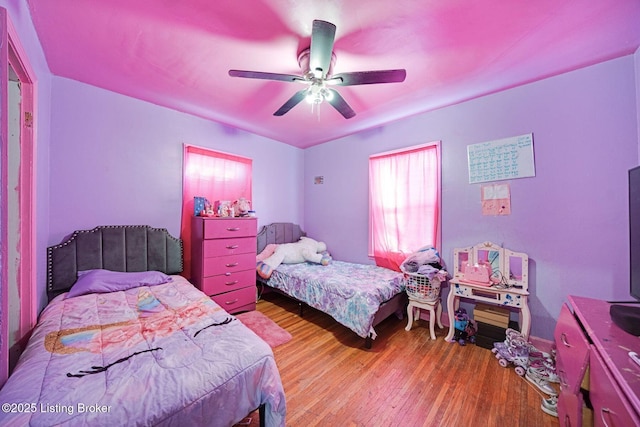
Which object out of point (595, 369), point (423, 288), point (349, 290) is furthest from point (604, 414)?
point (349, 290)

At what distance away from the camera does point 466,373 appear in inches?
69.6

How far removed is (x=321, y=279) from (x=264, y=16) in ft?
7.75

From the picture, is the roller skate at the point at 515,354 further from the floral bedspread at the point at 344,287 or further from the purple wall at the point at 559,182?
the floral bedspread at the point at 344,287

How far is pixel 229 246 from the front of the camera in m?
2.74

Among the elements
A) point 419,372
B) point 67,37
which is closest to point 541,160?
point 419,372

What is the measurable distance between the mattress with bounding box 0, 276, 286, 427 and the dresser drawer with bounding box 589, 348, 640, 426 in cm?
128

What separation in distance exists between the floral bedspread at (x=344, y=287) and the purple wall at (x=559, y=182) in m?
0.89

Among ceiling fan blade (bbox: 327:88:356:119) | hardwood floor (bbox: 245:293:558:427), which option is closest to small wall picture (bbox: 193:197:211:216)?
hardwood floor (bbox: 245:293:558:427)

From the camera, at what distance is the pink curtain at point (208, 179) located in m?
2.83

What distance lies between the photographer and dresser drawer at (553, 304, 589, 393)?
3.47 feet

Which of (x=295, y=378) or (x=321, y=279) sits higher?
(x=321, y=279)

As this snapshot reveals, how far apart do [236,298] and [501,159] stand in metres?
3.38

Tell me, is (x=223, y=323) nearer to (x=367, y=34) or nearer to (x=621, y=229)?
(x=367, y=34)

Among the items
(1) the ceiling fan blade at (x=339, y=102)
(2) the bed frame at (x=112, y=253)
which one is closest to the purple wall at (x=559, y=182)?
(1) the ceiling fan blade at (x=339, y=102)
